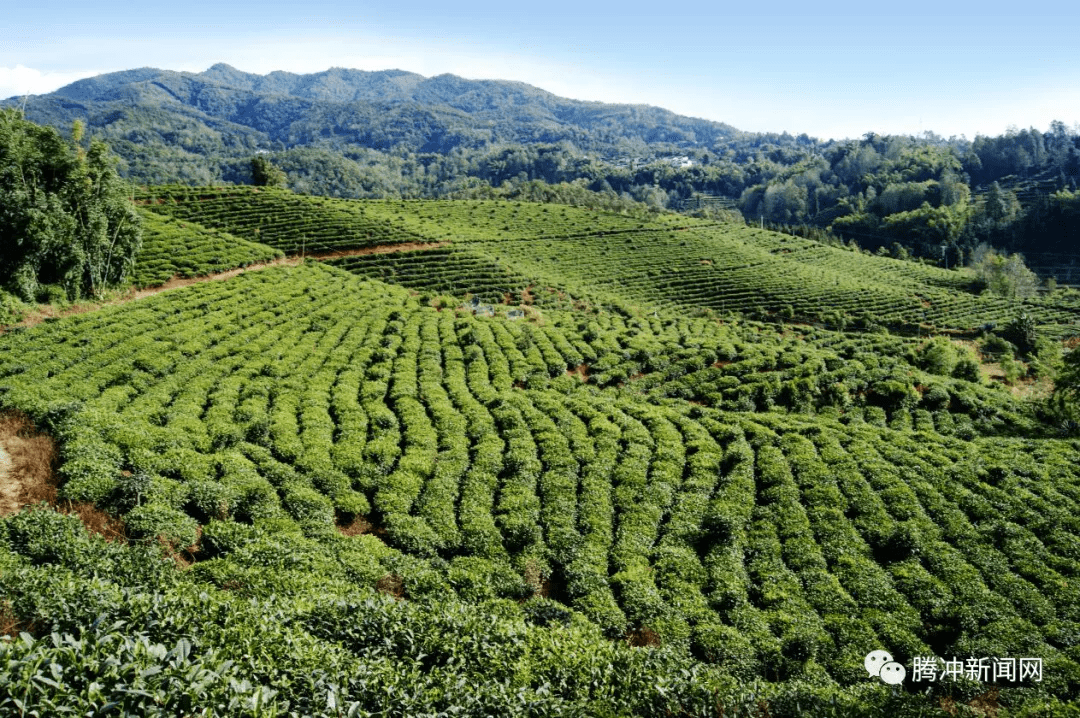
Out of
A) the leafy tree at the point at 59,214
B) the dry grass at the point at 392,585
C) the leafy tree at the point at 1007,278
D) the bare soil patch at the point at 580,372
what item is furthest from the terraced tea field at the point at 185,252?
the leafy tree at the point at 1007,278

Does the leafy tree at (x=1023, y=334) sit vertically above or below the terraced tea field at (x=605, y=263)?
below

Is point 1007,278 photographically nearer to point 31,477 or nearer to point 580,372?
point 580,372

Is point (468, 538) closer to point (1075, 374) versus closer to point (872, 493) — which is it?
point (872, 493)

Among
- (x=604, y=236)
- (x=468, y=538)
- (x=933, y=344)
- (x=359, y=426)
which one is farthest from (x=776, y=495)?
(x=604, y=236)

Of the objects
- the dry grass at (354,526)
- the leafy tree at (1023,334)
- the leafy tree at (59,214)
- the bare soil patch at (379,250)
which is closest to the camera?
the dry grass at (354,526)

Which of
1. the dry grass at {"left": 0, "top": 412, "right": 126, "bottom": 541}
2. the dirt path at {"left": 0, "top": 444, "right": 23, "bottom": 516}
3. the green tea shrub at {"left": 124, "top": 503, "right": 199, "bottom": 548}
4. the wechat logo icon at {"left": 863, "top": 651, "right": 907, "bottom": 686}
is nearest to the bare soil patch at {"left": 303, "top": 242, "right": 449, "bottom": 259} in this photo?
the dry grass at {"left": 0, "top": 412, "right": 126, "bottom": 541}

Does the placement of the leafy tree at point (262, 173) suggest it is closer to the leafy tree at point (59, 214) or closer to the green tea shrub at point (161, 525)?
the leafy tree at point (59, 214)
